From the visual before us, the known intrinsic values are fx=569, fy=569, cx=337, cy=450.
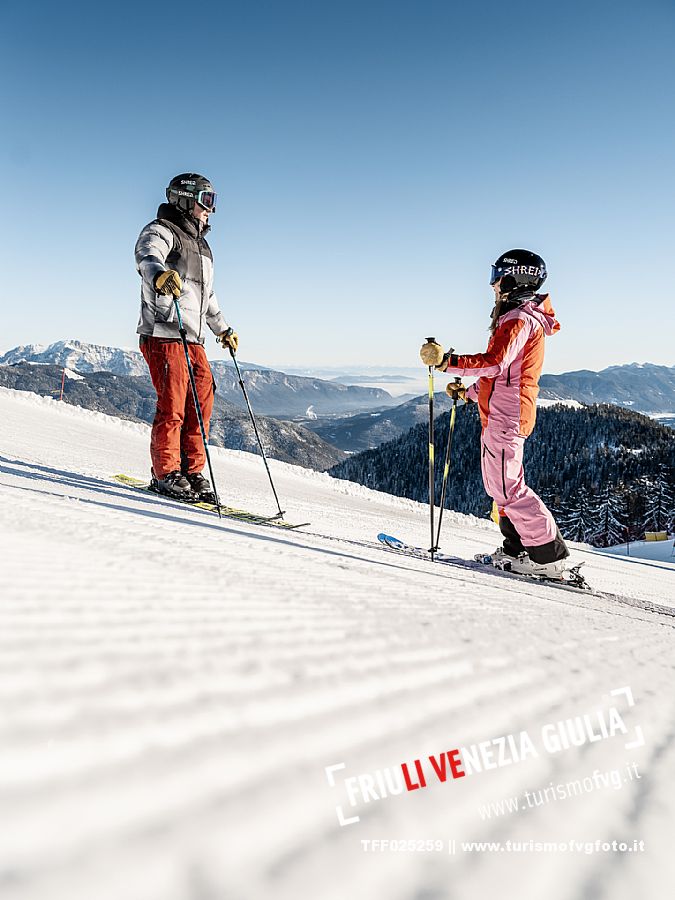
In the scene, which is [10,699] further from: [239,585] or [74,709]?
[239,585]

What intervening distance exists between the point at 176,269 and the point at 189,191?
2.20 feet

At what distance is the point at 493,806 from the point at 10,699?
27.7 inches

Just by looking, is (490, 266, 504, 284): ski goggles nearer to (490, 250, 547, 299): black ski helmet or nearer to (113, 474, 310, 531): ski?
A: (490, 250, 547, 299): black ski helmet

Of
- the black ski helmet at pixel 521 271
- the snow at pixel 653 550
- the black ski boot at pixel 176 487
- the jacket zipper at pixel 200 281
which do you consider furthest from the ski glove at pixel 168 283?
the snow at pixel 653 550

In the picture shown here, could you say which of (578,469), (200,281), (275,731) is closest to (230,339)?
(200,281)

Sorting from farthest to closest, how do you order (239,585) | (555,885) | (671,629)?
(671,629) → (239,585) → (555,885)

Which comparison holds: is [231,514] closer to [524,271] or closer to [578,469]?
[524,271]

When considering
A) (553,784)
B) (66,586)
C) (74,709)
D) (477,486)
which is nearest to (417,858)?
(553,784)

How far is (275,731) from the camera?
87 cm

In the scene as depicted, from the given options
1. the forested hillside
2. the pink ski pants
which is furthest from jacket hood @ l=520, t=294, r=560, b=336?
the forested hillside

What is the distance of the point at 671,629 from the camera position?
2.87 metres

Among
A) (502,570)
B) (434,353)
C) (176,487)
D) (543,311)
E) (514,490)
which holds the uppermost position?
(543,311)

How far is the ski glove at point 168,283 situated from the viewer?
4.30 m


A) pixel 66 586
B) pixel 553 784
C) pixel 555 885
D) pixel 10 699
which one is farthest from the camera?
pixel 66 586
